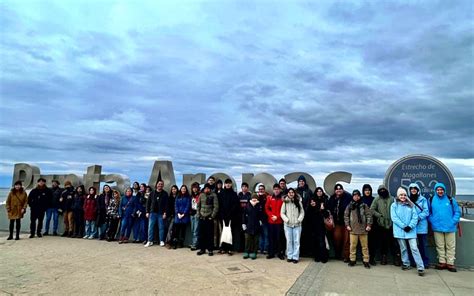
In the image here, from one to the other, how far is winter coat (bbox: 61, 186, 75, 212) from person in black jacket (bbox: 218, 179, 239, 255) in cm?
572

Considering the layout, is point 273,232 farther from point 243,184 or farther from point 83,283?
point 83,283

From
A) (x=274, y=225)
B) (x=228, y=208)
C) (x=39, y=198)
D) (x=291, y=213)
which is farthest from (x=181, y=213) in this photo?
(x=39, y=198)

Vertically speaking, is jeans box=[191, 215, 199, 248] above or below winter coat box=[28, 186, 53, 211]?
below

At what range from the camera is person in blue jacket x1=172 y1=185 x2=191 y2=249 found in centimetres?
878

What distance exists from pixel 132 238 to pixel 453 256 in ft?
28.1

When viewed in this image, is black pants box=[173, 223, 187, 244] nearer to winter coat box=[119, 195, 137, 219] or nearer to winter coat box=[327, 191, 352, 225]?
winter coat box=[119, 195, 137, 219]

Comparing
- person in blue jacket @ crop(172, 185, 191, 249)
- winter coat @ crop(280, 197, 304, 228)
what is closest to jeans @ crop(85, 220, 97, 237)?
person in blue jacket @ crop(172, 185, 191, 249)

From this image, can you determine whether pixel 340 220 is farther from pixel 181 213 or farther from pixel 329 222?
pixel 181 213

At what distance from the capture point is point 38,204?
1055 cm

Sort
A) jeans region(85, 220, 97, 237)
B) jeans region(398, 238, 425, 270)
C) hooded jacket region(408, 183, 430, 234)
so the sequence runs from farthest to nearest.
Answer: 1. jeans region(85, 220, 97, 237)
2. hooded jacket region(408, 183, 430, 234)
3. jeans region(398, 238, 425, 270)

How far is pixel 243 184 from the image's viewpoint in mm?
8750

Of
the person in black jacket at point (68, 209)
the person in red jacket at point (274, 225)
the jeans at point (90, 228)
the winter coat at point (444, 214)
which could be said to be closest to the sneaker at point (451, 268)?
the winter coat at point (444, 214)

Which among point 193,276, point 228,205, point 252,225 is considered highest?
point 228,205

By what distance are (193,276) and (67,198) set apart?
6990 millimetres
